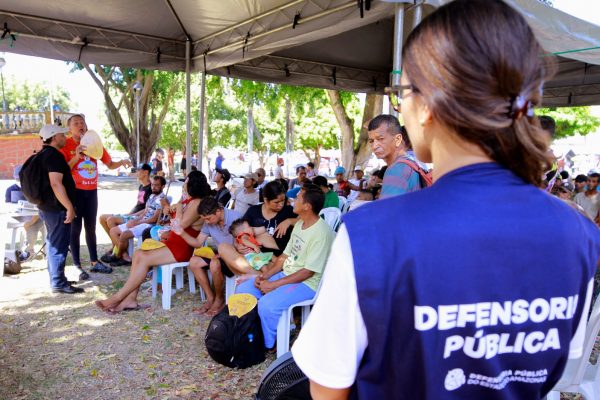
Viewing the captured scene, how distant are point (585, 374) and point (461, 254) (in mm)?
2307

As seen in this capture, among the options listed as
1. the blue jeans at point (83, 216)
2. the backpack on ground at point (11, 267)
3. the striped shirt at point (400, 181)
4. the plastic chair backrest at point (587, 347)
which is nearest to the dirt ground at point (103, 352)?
the backpack on ground at point (11, 267)

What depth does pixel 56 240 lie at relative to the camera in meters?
4.98

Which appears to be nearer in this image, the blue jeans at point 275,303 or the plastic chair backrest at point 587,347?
the plastic chair backrest at point 587,347

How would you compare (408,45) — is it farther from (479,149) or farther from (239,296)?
(239,296)

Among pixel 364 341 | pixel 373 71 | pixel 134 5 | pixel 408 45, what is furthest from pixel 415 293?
pixel 373 71

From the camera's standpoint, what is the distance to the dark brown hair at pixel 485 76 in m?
0.73

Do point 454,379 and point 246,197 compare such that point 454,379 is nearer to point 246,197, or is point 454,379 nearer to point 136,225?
point 246,197

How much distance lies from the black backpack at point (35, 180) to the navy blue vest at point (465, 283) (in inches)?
197

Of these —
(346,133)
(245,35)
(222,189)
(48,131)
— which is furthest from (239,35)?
(346,133)

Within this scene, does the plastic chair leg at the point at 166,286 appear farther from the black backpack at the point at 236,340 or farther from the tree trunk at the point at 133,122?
the tree trunk at the point at 133,122

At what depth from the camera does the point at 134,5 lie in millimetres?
6402

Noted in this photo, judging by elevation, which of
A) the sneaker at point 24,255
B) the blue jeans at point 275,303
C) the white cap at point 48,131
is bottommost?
the sneaker at point 24,255

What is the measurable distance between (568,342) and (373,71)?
368 inches

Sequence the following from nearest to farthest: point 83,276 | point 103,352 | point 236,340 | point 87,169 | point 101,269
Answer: point 236,340
point 103,352
point 83,276
point 87,169
point 101,269
